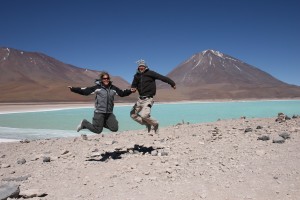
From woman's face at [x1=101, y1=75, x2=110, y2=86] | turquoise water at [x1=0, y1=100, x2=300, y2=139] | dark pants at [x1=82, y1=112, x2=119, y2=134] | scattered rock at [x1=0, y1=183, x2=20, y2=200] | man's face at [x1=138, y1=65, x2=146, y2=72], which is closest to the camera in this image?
scattered rock at [x1=0, y1=183, x2=20, y2=200]

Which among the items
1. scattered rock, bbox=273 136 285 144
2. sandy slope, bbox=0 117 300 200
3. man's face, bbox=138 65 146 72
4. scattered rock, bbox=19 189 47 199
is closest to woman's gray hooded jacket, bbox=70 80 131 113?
man's face, bbox=138 65 146 72

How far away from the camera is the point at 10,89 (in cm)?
11250

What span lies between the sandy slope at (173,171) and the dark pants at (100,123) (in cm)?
54

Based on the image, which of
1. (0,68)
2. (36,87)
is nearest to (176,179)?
(36,87)

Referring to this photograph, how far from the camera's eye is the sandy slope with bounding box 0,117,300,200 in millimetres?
4543

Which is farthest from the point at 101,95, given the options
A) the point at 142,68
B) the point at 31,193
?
the point at 31,193

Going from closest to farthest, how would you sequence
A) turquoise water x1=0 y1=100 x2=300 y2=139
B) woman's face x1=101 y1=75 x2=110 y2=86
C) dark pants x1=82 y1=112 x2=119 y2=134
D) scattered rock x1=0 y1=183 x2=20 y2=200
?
scattered rock x1=0 y1=183 x2=20 y2=200, dark pants x1=82 y1=112 x2=119 y2=134, woman's face x1=101 y1=75 x2=110 y2=86, turquoise water x1=0 y1=100 x2=300 y2=139

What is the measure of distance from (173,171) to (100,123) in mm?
1974

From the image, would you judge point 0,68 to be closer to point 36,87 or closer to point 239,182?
point 36,87

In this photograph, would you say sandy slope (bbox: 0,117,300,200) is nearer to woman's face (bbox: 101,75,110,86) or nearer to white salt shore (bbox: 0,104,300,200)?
white salt shore (bbox: 0,104,300,200)

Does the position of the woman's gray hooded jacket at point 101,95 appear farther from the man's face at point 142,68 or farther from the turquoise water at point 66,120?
the turquoise water at point 66,120

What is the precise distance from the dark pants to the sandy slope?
541mm

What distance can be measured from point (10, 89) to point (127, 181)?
115112 millimetres

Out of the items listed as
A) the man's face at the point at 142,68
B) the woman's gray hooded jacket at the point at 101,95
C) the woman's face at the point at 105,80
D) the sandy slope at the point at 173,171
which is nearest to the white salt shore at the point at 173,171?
the sandy slope at the point at 173,171
